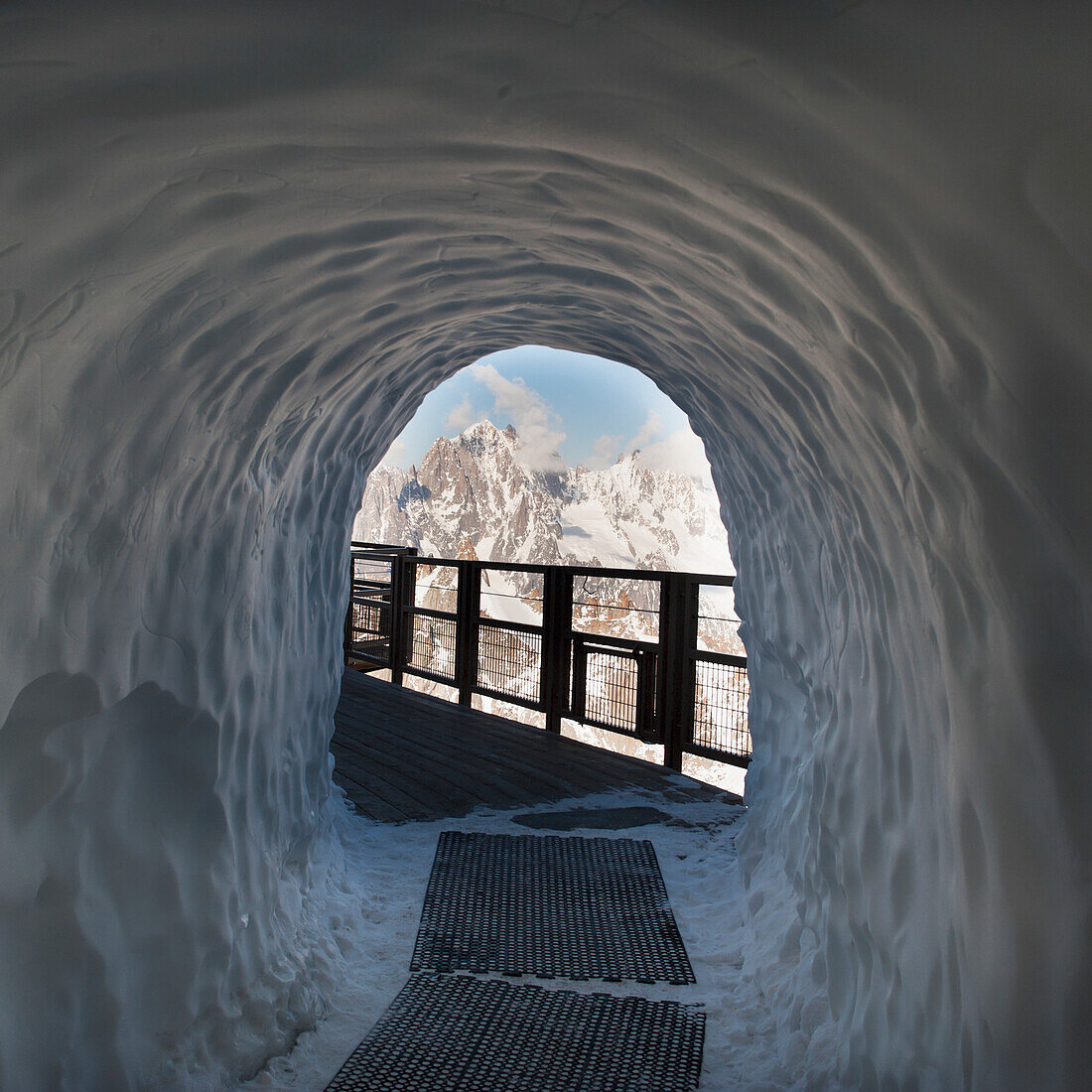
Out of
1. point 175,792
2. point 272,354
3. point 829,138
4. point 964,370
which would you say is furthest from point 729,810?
point 829,138

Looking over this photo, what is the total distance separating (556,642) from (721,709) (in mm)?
1576

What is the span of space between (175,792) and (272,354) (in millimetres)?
1433

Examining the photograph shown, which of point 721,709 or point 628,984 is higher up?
point 721,709

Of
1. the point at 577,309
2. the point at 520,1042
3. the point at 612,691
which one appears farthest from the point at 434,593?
the point at 520,1042

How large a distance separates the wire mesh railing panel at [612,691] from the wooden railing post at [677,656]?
28 centimetres

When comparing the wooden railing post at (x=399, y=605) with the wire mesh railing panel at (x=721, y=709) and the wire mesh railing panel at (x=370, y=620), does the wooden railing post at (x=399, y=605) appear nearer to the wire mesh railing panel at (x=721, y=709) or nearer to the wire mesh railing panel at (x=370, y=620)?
the wire mesh railing panel at (x=370, y=620)

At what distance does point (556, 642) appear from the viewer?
6.77 metres

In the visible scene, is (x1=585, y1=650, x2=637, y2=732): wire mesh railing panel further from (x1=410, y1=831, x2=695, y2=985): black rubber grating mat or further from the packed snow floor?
(x1=410, y1=831, x2=695, y2=985): black rubber grating mat

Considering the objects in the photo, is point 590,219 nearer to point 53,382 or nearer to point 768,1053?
point 53,382

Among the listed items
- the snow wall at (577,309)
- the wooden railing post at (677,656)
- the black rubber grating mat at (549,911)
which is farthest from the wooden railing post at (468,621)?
the snow wall at (577,309)

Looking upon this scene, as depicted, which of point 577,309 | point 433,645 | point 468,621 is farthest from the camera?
point 433,645

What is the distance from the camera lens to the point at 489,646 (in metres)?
7.49

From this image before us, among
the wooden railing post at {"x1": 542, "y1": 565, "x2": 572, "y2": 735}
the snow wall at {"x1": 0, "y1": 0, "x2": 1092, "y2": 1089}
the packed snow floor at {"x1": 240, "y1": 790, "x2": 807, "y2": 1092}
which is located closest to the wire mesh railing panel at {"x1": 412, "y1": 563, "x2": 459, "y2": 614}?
the wooden railing post at {"x1": 542, "y1": 565, "x2": 572, "y2": 735}

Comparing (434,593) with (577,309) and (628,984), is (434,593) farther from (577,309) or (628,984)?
(628,984)
